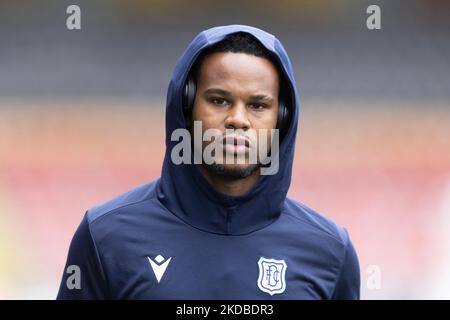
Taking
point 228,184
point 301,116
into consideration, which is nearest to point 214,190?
point 228,184

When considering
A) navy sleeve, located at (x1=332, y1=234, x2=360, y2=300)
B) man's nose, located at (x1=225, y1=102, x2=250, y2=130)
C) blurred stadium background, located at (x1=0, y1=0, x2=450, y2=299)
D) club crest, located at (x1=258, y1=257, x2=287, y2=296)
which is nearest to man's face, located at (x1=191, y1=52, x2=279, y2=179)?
man's nose, located at (x1=225, y1=102, x2=250, y2=130)

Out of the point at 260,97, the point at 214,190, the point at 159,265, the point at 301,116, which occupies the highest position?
the point at 260,97

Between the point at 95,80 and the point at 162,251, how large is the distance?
418 centimetres

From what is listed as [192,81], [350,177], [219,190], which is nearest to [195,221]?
[219,190]

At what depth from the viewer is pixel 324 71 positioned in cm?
646

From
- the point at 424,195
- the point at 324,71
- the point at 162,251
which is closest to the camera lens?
the point at 162,251

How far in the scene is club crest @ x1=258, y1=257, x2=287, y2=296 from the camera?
7.94ft

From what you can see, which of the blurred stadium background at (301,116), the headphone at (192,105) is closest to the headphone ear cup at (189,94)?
the headphone at (192,105)

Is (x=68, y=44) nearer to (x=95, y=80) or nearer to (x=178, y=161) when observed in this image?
(x=95, y=80)

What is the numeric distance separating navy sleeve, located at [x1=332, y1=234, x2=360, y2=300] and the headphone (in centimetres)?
38

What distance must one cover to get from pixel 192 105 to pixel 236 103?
0.14 meters

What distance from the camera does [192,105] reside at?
98.8 inches

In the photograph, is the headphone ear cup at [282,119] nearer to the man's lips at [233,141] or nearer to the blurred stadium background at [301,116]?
the man's lips at [233,141]

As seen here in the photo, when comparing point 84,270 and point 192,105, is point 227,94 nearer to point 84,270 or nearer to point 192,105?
point 192,105
